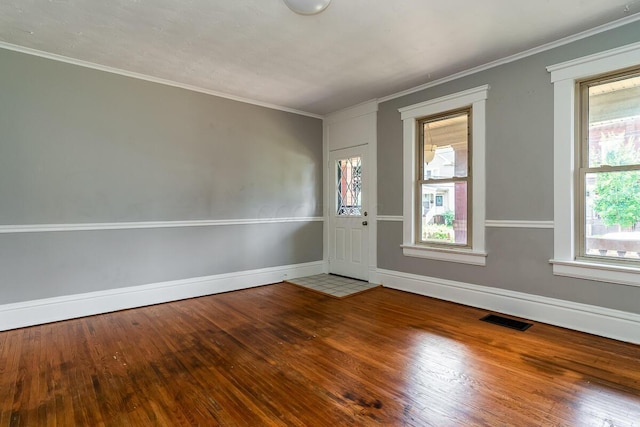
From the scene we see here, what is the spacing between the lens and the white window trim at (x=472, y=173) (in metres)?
3.58

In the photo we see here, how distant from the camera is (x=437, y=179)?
4098 millimetres

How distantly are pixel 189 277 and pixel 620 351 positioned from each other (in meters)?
4.43

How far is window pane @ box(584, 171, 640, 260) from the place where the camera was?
2748mm

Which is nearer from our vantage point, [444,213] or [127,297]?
[127,297]

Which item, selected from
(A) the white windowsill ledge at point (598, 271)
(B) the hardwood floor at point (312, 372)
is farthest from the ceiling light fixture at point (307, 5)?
(A) the white windowsill ledge at point (598, 271)

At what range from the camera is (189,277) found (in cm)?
A: 415

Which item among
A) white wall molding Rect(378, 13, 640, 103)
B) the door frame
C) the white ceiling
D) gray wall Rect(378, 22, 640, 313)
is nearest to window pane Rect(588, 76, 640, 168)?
gray wall Rect(378, 22, 640, 313)

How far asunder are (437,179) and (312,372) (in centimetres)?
290

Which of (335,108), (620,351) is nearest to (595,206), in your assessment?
(620,351)

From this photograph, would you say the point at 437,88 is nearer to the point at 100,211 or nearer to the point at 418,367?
the point at 418,367

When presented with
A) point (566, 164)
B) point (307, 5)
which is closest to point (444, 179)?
point (566, 164)

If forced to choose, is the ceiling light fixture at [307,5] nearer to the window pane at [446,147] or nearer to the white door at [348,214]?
the window pane at [446,147]

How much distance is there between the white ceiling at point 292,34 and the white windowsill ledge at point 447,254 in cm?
213

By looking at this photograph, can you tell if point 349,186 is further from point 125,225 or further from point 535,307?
point 125,225
